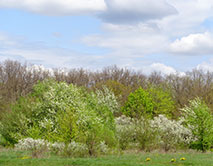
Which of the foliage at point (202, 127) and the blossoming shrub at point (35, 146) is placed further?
the foliage at point (202, 127)

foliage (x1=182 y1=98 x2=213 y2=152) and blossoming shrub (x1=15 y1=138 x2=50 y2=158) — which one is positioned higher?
foliage (x1=182 y1=98 x2=213 y2=152)

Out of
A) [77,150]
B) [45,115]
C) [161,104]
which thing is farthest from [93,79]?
[77,150]

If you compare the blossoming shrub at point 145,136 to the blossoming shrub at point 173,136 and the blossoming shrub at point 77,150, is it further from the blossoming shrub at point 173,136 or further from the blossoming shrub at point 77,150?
the blossoming shrub at point 77,150

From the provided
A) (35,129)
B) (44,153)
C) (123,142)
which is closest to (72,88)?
(35,129)

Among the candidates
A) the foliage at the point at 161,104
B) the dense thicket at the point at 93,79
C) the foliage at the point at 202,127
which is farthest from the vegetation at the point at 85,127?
the dense thicket at the point at 93,79

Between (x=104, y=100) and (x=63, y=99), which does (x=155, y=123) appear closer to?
(x=63, y=99)

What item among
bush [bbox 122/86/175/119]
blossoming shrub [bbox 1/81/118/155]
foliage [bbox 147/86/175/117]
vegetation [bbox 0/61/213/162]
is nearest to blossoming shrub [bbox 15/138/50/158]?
vegetation [bbox 0/61/213/162]

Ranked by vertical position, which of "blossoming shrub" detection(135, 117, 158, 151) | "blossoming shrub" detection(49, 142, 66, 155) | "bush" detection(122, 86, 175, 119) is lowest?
"blossoming shrub" detection(49, 142, 66, 155)

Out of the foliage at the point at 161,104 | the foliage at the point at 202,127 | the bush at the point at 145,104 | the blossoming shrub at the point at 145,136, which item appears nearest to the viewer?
the blossoming shrub at the point at 145,136

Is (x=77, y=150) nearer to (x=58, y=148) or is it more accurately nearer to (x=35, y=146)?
(x=58, y=148)

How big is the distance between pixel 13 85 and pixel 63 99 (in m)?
40.6

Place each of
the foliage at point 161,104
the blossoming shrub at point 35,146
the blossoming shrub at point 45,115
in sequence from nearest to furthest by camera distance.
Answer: the blossoming shrub at point 35,146, the blossoming shrub at point 45,115, the foliage at point 161,104

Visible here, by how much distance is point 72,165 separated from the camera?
48.4 ft

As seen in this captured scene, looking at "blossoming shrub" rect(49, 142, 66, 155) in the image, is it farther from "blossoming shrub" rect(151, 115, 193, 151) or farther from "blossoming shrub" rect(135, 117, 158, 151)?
"blossoming shrub" rect(151, 115, 193, 151)
